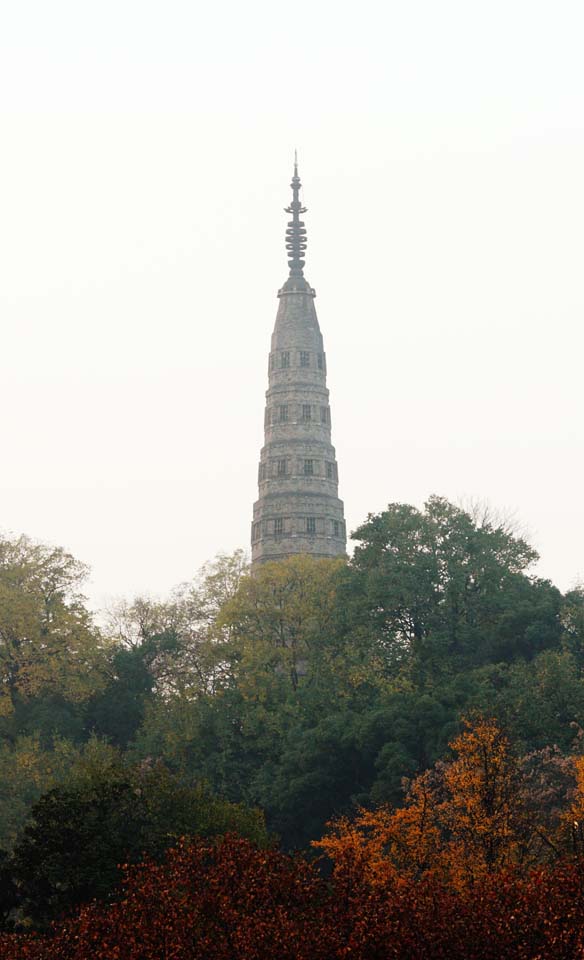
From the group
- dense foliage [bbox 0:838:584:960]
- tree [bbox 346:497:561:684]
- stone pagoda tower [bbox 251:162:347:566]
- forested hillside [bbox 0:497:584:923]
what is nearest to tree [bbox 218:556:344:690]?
forested hillside [bbox 0:497:584:923]

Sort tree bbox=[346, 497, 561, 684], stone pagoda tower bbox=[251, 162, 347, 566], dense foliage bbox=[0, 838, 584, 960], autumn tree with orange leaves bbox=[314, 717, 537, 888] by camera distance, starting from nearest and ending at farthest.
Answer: dense foliage bbox=[0, 838, 584, 960] → autumn tree with orange leaves bbox=[314, 717, 537, 888] → tree bbox=[346, 497, 561, 684] → stone pagoda tower bbox=[251, 162, 347, 566]

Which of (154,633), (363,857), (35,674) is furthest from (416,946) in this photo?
(154,633)

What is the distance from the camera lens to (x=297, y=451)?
128 m

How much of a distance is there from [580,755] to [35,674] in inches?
1391

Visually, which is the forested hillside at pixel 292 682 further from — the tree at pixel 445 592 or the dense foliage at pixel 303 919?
the dense foliage at pixel 303 919

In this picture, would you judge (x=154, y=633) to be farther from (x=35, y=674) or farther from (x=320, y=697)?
(x=320, y=697)

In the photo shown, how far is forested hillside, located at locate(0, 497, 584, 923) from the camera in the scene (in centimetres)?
8112

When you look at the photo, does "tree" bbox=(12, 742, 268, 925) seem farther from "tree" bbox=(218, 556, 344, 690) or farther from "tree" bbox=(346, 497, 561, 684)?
"tree" bbox=(218, 556, 344, 690)

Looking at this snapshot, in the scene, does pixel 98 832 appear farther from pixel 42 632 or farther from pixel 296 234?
pixel 296 234

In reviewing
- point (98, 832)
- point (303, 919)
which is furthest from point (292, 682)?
point (303, 919)

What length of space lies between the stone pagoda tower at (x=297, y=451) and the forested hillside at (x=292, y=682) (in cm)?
1117

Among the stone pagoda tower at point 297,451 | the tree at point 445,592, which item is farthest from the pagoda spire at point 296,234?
the tree at point 445,592

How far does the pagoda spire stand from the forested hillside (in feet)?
99.9

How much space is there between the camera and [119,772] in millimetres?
72188
